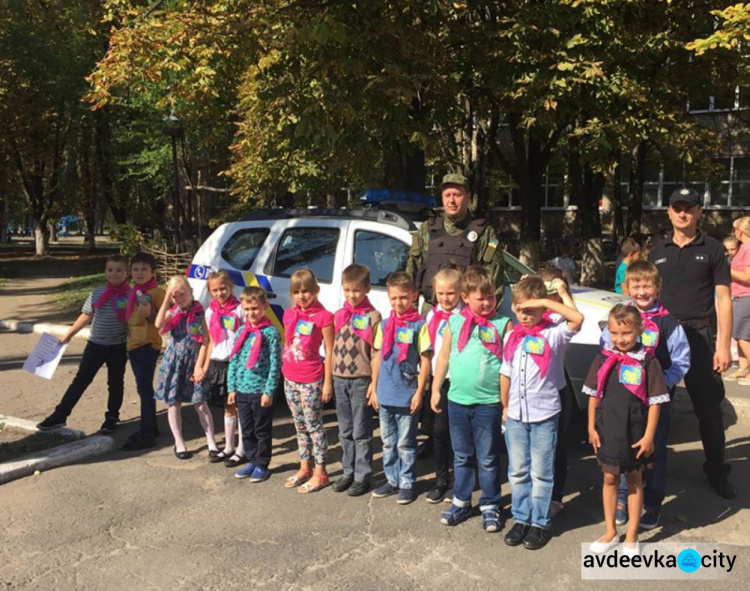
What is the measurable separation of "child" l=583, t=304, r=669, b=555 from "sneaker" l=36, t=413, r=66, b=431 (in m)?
4.64

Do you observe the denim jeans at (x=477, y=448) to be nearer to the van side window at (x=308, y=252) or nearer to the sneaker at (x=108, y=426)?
the van side window at (x=308, y=252)

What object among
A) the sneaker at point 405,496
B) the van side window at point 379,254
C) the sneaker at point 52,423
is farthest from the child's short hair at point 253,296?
the sneaker at point 52,423

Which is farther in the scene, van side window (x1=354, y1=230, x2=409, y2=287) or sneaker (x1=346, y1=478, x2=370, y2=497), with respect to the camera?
van side window (x1=354, y1=230, x2=409, y2=287)

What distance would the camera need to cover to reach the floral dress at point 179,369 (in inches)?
231

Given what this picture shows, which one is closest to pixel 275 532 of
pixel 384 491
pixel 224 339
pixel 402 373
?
pixel 384 491

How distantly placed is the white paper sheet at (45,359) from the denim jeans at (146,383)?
0.73 metres

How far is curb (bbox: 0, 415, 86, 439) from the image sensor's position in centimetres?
615

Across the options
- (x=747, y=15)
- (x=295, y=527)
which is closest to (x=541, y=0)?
(x=747, y=15)

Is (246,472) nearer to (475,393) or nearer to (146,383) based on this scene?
(146,383)

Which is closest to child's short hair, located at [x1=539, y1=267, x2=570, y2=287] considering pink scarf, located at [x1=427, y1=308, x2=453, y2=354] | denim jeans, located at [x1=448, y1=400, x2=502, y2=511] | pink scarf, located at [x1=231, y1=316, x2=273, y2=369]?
pink scarf, located at [x1=427, y1=308, x2=453, y2=354]

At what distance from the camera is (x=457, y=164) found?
14617 mm

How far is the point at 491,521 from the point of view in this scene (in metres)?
4.38

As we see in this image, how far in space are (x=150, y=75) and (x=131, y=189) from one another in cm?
2472

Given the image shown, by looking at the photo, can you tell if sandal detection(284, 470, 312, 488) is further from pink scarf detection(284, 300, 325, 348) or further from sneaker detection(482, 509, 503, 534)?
sneaker detection(482, 509, 503, 534)
